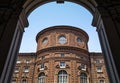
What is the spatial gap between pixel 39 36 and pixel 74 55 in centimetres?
1181

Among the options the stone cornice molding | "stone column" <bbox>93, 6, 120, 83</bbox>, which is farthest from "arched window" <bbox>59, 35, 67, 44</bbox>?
"stone column" <bbox>93, 6, 120, 83</bbox>

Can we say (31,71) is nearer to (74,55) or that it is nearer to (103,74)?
(74,55)

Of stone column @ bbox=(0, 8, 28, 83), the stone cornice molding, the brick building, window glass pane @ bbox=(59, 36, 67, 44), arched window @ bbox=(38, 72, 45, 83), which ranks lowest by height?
stone column @ bbox=(0, 8, 28, 83)

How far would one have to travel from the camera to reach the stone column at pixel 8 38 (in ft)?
25.2

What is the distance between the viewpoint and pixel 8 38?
8.51 m

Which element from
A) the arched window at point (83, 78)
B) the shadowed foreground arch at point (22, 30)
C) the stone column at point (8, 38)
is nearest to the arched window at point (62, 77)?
the arched window at point (83, 78)

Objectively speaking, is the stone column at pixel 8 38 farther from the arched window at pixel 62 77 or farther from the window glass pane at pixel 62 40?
the window glass pane at pixel 62 40

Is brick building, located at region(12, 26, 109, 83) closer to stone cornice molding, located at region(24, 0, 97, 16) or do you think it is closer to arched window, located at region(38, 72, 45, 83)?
arched window, located at region(38, 72, 45, 83)

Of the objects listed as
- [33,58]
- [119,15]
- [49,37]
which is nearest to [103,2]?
[119,15]

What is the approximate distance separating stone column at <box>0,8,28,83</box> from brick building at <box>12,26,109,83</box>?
31.5 m

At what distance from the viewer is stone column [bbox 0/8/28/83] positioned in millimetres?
7670

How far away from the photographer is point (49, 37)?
150ft

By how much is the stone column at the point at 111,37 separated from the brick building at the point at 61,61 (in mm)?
31163

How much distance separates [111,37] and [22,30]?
5.33 meters
